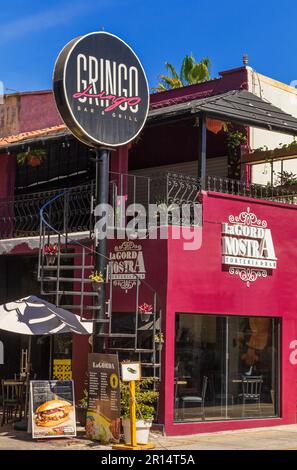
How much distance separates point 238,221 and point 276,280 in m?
1.73

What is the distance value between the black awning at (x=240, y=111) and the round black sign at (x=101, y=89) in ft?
→ 4.14

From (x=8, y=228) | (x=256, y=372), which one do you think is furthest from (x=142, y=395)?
(x=8, y=228)

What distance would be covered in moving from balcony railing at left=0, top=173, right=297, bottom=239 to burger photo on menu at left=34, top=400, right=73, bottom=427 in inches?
133

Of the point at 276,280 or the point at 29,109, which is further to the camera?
the point at 29,109

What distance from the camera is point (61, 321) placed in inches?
590

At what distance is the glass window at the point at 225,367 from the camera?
614 inches

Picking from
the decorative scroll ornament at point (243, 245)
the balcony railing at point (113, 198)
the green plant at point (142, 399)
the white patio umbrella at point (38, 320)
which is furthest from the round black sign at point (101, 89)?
the green plant at point (142, 399)

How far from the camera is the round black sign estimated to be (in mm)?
14086

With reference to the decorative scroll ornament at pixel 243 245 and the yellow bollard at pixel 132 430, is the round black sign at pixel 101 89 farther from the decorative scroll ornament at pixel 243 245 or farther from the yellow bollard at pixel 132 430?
the yellow bollard at pixel 132 430

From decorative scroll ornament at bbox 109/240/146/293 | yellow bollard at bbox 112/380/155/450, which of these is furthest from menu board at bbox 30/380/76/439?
decorative scroll ornament at bbox 109/240/146/293

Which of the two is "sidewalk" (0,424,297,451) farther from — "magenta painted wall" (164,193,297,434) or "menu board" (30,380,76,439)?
"magenta painted wall" (164,193,297,434)

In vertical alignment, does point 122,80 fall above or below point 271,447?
above

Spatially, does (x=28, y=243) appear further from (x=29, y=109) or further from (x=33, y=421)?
(x=29, y=109)

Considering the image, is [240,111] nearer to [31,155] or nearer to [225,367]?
[225,367]
